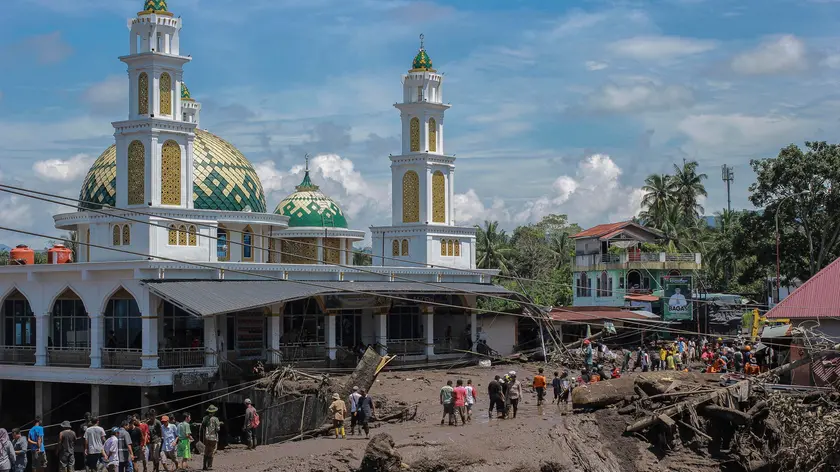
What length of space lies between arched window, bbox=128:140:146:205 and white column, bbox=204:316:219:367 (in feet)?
17.4

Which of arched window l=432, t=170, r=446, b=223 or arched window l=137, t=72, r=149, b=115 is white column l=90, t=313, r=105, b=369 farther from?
arched window l=432, t=170, r=446, b=223

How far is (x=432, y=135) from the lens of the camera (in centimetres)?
4934

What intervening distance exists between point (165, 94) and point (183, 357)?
31.3 ft

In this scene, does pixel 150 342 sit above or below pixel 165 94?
below

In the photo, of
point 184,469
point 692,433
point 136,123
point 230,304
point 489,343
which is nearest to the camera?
point 184,469

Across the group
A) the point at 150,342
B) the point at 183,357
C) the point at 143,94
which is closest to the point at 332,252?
the point at 143,94

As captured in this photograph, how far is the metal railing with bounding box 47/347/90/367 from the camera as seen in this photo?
37.2 m

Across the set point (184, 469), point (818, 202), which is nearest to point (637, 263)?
point (818, 202)

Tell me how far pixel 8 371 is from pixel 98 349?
13.9 ft

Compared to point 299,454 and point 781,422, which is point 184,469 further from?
point 781,422

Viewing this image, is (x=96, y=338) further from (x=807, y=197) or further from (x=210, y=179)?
(x=807, y=197)

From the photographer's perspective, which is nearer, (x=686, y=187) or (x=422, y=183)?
(x=422, y=183)

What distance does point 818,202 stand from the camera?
51.2 meters

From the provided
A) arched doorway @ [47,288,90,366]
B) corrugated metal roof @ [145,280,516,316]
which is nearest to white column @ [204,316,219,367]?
corrugated metal roof @ [145,280,516,316]
